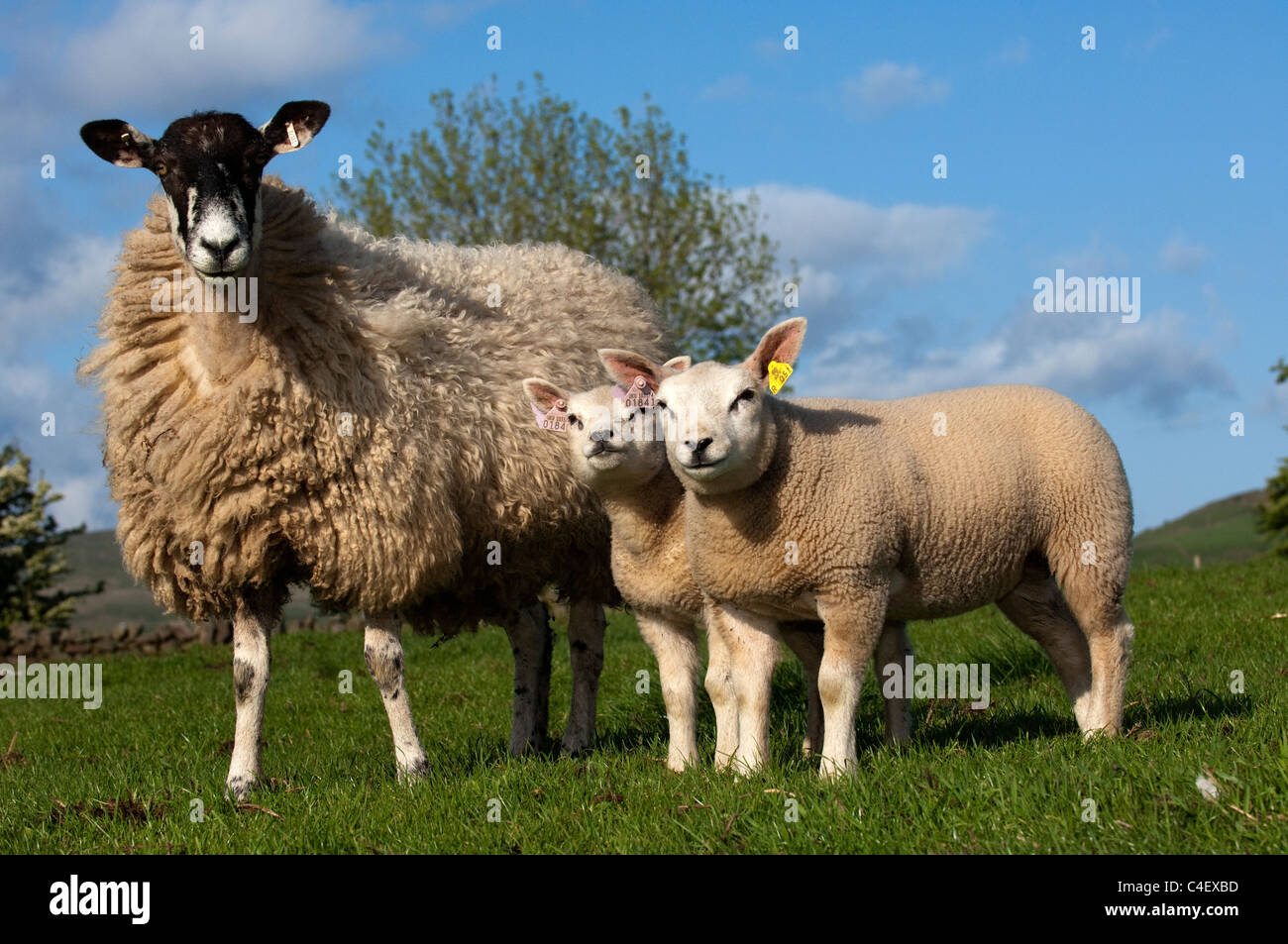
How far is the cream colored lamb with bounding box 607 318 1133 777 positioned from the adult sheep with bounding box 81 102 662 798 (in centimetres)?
151

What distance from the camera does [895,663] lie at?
6.41 meters

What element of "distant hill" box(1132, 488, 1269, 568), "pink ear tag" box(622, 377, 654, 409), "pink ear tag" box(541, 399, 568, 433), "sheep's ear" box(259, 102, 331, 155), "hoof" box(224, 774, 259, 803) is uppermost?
"sheep's ear" box(259, 102, 331, 155)

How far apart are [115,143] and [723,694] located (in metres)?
4.16

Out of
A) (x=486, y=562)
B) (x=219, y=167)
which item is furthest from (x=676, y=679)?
(x=219, y=167)

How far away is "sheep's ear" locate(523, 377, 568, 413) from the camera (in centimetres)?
641

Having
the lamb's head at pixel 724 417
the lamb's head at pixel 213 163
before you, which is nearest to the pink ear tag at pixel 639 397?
the lamb's head at pixel 724 417

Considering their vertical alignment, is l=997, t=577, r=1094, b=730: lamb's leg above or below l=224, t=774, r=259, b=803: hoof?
above

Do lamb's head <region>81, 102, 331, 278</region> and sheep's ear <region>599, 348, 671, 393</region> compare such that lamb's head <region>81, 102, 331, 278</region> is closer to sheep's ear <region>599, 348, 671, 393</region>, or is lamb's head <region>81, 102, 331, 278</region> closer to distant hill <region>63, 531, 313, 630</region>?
sheep's ear <region>599, 348, 671, 393</region>

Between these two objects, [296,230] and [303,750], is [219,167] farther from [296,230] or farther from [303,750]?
[303,750]

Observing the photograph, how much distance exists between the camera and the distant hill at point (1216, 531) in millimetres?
53550

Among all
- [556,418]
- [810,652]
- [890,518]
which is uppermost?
[556,418]

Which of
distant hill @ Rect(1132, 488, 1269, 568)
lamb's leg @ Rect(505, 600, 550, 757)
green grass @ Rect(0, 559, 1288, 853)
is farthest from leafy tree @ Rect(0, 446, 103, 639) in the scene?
distant hill @ Rect(1132, 488, 1269, 568)

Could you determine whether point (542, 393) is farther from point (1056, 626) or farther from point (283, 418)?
point (1056, 626)

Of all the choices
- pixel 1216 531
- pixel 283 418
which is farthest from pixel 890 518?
pixel 1216 531
